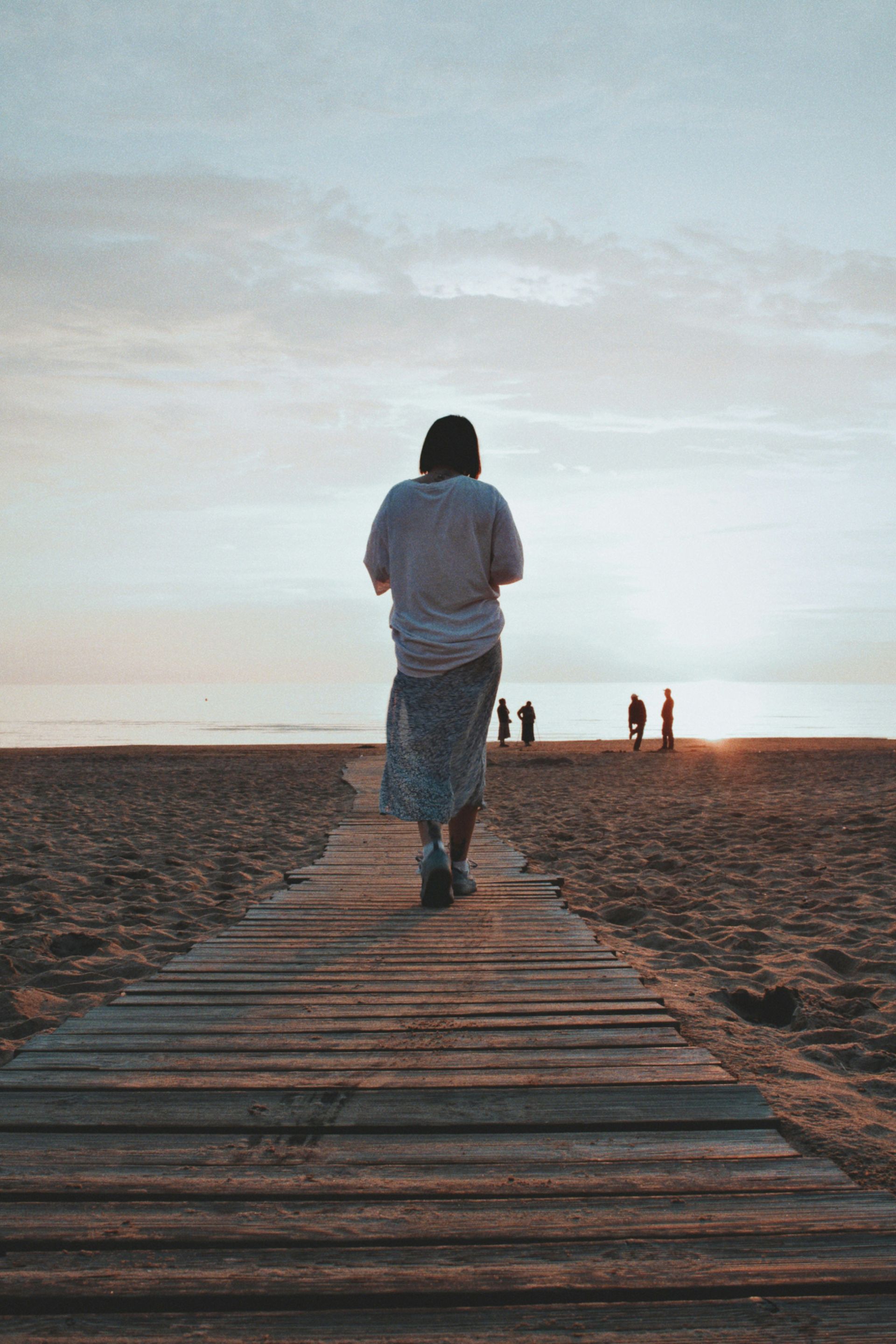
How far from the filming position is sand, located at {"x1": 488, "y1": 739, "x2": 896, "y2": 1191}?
264 centimetres

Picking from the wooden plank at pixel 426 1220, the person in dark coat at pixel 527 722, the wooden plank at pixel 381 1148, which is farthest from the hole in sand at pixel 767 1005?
the person in dark coat at pixel 527 722

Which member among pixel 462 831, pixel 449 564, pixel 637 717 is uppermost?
pixel 449 564

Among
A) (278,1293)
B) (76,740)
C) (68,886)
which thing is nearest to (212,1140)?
(278,1293)

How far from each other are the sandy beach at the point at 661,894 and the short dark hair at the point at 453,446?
2484 mm

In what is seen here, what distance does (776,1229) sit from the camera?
145 centimetres

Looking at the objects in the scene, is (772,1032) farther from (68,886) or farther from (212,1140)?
(68,886)

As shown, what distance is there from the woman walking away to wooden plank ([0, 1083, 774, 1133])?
2213mm

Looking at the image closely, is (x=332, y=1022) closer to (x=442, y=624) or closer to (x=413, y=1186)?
(x=413, y=1186)

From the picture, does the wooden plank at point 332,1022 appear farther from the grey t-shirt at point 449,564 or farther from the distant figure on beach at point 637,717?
the distant figure on beach at point 637,717

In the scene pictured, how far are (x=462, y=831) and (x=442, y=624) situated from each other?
3.57 feet

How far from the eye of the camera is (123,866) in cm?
690

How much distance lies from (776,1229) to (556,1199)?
355mm

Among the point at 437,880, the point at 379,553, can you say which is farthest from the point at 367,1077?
the point at 379,553

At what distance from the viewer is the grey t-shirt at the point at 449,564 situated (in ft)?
13.9
